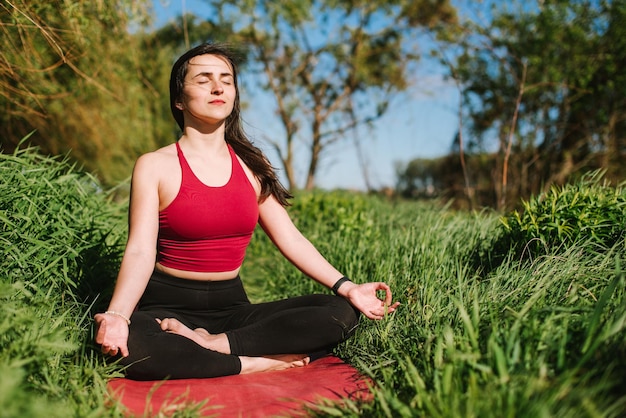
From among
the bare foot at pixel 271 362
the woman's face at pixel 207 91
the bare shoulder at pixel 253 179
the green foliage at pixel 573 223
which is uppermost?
the woman's face at pixel 207 91

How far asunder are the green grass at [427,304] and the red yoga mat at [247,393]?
0.08m

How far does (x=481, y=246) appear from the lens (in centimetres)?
304

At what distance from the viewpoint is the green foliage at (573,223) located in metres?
2.42

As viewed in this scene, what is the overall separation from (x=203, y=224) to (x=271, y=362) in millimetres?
643

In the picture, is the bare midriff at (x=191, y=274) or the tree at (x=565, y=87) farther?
the tree at (x=565, y=87)

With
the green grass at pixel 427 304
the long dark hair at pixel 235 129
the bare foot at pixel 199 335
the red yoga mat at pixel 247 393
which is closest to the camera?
the green grass at pixel 427 304

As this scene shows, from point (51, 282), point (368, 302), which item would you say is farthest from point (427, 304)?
point (51, 282)

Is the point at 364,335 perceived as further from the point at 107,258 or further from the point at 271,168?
the point at 107,258

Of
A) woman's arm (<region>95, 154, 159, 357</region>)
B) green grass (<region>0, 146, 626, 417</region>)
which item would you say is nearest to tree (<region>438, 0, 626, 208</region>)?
green grass (<region>0, 146, 626, 417</region>)

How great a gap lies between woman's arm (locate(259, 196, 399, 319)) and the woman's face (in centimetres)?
48

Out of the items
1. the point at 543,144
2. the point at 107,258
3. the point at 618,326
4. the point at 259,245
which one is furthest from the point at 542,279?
the point at 543,144

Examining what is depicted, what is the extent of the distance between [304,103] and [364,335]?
10321 mm

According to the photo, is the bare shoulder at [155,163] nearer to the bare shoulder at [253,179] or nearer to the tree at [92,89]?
the bare shoulder at [253,179]

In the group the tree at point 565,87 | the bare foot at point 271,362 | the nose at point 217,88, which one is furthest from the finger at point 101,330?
the tree at point 565,87
